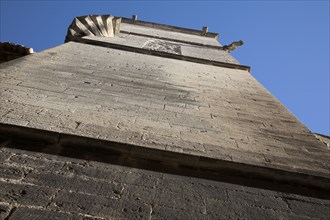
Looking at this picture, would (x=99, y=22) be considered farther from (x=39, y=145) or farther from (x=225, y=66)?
(x=39, y=145)

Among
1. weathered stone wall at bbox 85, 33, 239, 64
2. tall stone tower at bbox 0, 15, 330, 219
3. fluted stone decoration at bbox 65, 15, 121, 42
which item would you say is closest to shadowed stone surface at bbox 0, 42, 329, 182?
tall stone tower at bbox 0, 15, 330, 219

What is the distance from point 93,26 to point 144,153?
640cm

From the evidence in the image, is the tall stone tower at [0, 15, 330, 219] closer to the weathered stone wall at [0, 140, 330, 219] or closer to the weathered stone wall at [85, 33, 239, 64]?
the weathered stone wall at [0, 140, 330, 219]

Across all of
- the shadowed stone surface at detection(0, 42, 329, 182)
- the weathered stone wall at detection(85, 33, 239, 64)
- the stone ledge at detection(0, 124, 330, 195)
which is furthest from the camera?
the weathered stone wall at detection(85, 33, 239, 64)

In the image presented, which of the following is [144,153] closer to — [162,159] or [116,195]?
[162,159]

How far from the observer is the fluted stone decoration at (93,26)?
23.9 ft

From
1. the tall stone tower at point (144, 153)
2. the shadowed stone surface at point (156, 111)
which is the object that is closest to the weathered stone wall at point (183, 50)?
the shadowed stone surface at point (156, 111)

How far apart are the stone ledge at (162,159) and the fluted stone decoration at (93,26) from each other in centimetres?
482

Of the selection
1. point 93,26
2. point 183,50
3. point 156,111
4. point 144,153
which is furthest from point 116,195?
point 183,50

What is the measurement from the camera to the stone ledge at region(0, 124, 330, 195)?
91.4 inches

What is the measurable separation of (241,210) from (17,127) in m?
1.70

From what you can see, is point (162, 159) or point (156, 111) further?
point (156, 111)

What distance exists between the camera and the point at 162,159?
2346mm

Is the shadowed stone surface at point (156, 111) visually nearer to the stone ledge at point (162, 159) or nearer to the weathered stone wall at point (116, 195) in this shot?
the stone ledge at point (162, 159)
